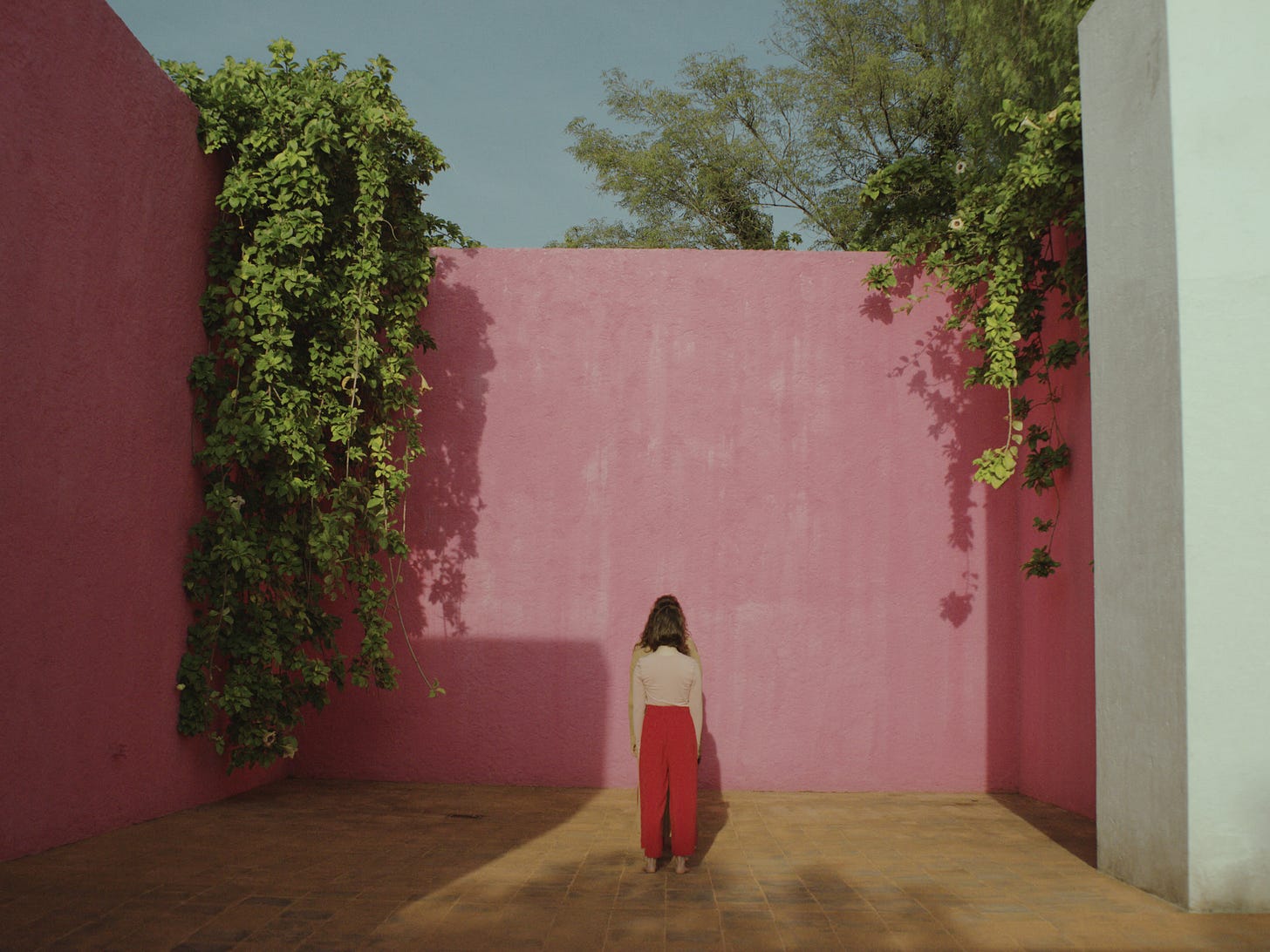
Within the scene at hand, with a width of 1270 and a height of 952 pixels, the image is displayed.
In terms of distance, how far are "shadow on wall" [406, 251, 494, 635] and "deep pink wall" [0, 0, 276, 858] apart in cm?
152

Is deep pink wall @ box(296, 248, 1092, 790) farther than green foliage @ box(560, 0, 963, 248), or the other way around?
green foliage @ box(560, 0, 963, 248)

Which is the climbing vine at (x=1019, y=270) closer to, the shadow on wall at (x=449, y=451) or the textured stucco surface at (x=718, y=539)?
the textured stucco surface at (x=718, y=539)

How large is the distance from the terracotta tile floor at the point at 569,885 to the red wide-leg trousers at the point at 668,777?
18cm

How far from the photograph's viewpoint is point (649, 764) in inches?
191

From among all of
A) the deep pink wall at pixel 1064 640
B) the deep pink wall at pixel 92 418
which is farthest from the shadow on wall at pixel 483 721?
the deep pink wall at pixel 1064 640

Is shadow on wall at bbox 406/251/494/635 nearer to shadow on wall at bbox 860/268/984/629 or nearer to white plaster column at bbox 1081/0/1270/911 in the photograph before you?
shadow on wall at bbox 860/268/984/629

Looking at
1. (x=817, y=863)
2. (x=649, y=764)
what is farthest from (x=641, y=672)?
(x=817, y=863)

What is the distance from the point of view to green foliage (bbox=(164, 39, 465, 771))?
582 centimetres

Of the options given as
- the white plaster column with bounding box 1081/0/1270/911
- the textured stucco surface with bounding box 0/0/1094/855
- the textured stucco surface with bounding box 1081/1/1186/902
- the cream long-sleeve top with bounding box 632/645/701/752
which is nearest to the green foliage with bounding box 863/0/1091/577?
the textured stucco surface with bounding box 0/0/1094/855

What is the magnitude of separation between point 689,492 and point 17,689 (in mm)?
3980

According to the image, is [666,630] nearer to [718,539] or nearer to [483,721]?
[718,539]

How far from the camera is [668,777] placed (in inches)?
192

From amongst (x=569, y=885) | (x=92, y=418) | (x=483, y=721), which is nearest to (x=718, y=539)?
(x=483, y=721)

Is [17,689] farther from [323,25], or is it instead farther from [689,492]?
[323,25]
